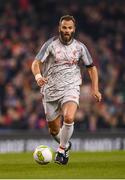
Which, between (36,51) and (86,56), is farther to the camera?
(36,51)

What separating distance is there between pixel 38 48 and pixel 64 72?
1061cm

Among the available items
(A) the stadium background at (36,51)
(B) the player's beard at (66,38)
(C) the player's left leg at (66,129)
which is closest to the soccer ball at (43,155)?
(C) the player's left leg at (66,129)

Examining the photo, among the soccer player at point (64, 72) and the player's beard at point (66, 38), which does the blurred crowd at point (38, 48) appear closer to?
the soccer player at point (64, 72)

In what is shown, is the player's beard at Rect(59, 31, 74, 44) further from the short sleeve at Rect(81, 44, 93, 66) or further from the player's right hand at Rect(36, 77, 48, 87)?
the player's right hand at Rect(36, 77, 48, 87)

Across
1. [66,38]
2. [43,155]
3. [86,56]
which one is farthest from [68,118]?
[66,38]

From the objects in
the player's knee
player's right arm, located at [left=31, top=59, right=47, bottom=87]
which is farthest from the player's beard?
the player's knee

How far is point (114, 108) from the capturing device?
2130 centimetres

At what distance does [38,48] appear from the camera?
2294cm

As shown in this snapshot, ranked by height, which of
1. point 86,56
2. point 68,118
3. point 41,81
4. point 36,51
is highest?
point 86,56

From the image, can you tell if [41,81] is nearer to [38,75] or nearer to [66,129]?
[38,75]

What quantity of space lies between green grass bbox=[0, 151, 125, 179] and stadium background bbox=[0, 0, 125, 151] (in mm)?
5038

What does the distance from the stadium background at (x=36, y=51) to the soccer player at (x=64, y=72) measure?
6514 millimetres

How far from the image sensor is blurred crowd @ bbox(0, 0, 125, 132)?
2047 cm

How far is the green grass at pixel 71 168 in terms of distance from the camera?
10445 millimetres
